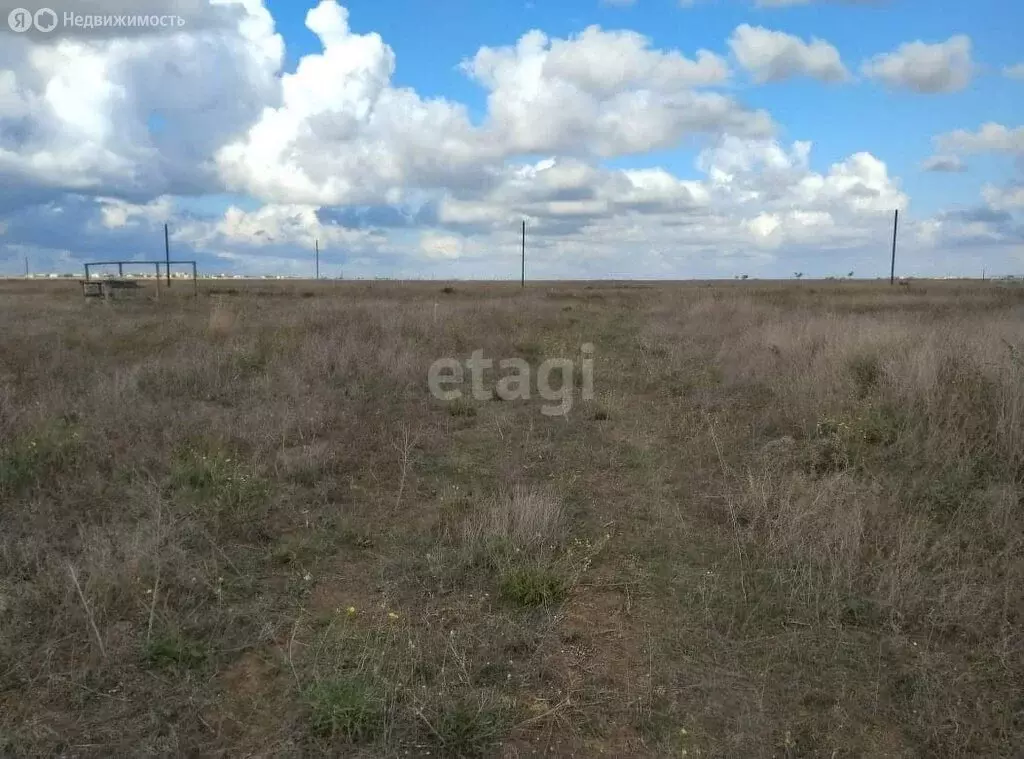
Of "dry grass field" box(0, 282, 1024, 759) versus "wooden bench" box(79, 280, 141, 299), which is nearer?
"dry grass field" box(0, 282, 1024, 759)

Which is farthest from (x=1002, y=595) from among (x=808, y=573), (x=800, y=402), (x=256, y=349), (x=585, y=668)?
(x=256, y=349)

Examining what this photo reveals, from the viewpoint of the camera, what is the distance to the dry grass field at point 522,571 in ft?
8.77

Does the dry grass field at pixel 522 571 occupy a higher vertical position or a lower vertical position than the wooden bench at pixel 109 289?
lower

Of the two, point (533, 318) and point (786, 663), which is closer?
Answer: point (786, 663)

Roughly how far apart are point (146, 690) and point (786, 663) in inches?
113

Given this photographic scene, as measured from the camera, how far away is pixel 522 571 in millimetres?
3674

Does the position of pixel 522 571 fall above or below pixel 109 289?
below

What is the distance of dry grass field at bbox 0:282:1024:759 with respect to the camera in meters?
2.67

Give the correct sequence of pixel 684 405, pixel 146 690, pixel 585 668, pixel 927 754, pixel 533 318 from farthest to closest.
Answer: pixel 533 318 < pixel 684 405 < pixel 585 668 < pixel 146 690 < pixel 927 754

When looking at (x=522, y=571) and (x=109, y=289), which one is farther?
(x=109, y=289)

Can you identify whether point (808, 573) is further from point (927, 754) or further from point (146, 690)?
point (146, 690)

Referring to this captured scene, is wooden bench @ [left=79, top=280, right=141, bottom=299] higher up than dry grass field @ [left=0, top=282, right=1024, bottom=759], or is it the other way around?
wooden bench @ [left=79, top=280, right=141, bottom=299]

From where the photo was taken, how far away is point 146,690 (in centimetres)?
280

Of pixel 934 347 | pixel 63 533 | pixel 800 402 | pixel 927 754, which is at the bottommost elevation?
pixel 927 754
